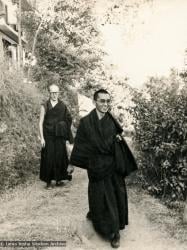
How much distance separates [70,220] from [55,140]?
2.40 metres

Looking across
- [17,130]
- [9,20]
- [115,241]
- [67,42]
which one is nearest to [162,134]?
[115,241]

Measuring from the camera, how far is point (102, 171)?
5.32 metres

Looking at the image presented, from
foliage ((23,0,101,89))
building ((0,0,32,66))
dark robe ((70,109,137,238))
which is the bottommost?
dark robe ((70,109,137,238))

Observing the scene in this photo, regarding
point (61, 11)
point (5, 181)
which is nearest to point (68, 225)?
point (5, 181)

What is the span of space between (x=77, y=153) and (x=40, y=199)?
2.23 m

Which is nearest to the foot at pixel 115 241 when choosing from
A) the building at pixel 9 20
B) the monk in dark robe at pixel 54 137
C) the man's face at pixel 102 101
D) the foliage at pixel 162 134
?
the man's face at pixel 102 101

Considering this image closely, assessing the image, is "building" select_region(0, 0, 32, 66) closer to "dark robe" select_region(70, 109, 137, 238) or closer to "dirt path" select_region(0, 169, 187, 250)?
"dirt path" select_region(0, 169, 187, 250)

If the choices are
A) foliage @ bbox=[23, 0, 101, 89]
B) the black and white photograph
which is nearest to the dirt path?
the black and white photograph

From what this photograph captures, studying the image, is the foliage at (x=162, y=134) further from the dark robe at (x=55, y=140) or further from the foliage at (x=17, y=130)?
the foliage at (x=17, y=130)

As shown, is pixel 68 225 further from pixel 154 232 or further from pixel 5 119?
pixel 5 119

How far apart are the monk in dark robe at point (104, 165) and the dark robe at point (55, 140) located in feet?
9.08

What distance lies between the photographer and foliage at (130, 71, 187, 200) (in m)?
6.88

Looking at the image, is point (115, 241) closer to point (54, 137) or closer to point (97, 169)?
point (97, 169)

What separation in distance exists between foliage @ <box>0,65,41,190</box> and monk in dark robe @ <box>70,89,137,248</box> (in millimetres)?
3002
